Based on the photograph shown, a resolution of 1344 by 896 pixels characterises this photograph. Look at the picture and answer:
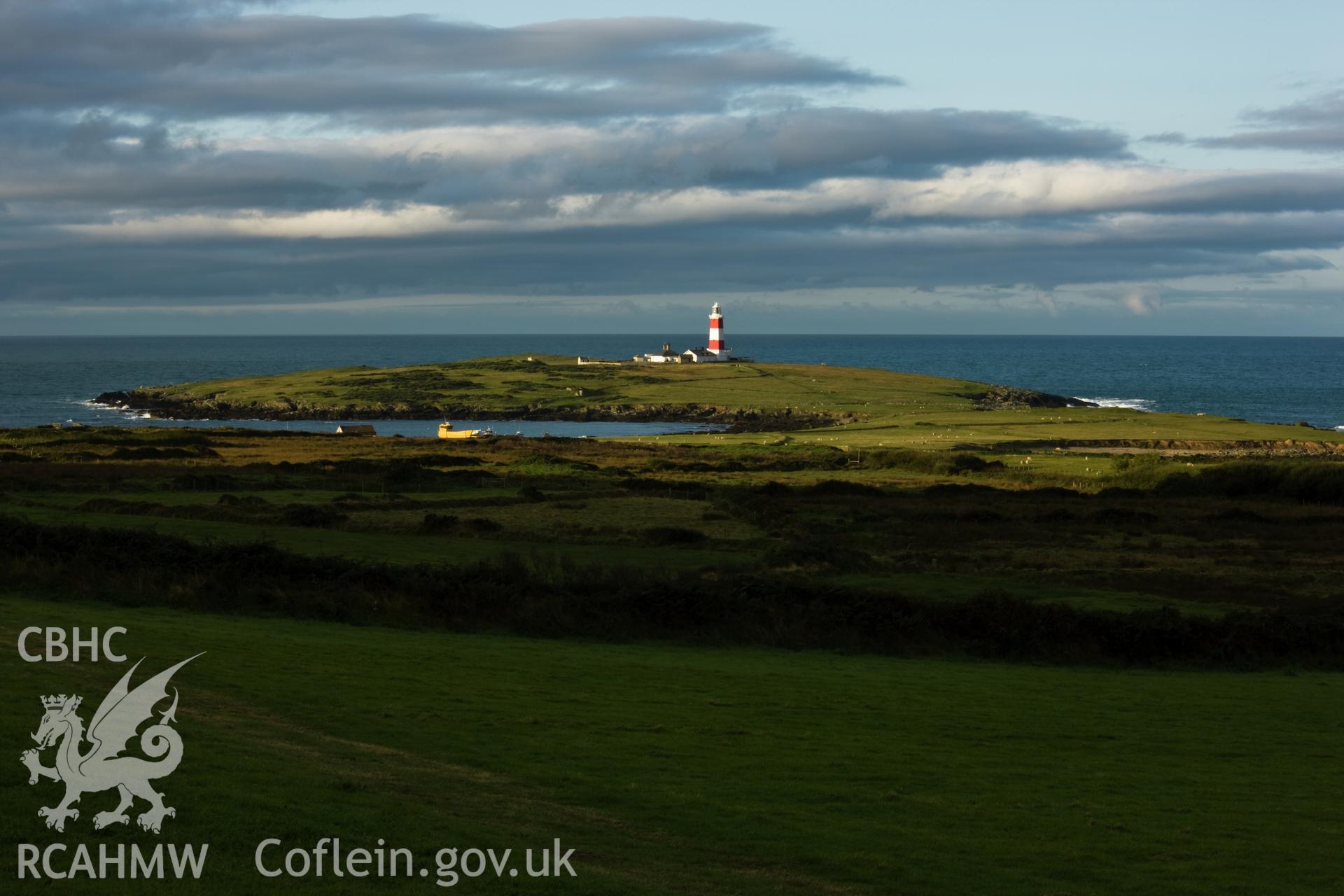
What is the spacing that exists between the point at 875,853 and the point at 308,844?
5.98 metres

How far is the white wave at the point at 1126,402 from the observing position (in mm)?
181000

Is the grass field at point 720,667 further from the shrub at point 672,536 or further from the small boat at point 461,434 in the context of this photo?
the small boat at point 461,434

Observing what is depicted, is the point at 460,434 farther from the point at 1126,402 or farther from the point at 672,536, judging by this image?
the point at 1126,402

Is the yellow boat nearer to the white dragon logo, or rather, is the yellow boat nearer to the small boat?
the small boat

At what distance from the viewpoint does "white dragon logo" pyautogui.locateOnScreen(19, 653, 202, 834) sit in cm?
1115

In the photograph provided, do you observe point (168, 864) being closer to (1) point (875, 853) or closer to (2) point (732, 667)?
(1) point (875, 853)

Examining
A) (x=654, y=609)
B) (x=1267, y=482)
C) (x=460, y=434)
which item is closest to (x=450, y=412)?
(x=460, y=434)

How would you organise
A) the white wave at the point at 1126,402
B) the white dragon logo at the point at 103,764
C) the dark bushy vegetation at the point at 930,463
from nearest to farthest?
the white dragon logo at the point at 103,764 → the dark bushy vegetation at the point at 930,463 → the white wave at the point at 1126,402

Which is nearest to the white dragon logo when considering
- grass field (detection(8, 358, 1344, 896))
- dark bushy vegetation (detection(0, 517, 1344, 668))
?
grass field (detection(8, 358, 1344, 896))

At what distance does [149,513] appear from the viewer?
52.3 meters

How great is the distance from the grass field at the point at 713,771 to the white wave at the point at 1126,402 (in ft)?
534

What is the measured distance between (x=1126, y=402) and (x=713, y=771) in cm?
18592

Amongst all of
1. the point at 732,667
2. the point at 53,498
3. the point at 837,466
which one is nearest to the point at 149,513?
the point at 53,498

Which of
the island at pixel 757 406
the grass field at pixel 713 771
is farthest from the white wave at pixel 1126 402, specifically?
the grass field at pixel 713 771
